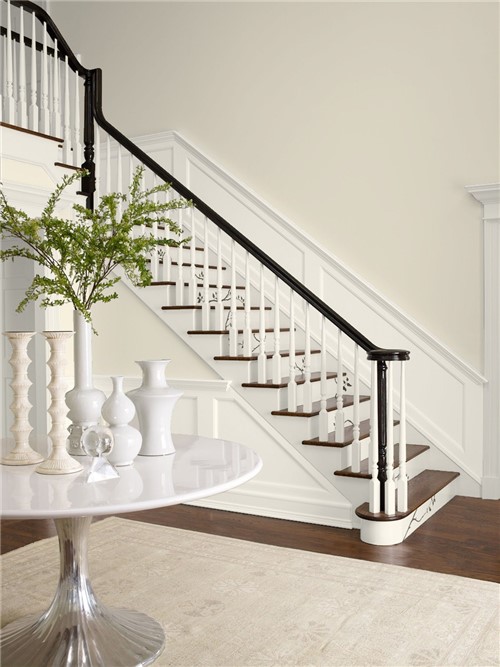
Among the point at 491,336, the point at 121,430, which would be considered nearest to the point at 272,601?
the point at 121,430

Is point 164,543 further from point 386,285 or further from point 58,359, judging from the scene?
point 386,285

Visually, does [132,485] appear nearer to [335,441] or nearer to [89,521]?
[89,521]

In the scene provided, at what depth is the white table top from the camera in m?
1.90

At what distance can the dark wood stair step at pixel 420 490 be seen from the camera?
384cm

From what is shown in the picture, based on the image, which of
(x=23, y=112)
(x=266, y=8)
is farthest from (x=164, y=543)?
(x=266, y=8)

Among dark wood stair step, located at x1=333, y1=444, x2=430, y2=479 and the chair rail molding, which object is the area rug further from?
the chair rail molding

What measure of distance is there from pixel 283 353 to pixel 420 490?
4.34 ft

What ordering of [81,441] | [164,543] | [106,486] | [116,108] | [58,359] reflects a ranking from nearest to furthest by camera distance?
[106,486] → [81,441] → [58,359] → [164,543] → [116,108]

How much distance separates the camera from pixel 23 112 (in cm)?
472

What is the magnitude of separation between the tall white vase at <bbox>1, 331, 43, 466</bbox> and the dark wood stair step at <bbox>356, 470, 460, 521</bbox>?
2.03 meters

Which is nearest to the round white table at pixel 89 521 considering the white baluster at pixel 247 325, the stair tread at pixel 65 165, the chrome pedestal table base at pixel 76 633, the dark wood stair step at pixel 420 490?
the chrome pedestal table base at pixel 76 633

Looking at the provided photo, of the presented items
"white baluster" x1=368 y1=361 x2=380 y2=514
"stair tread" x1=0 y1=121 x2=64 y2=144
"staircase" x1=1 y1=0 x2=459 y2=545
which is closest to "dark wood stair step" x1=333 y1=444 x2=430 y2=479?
"staircase" x1=1 y1=0 x2=459 y2=545

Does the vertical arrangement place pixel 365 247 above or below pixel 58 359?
above

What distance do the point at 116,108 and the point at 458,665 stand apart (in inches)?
230
